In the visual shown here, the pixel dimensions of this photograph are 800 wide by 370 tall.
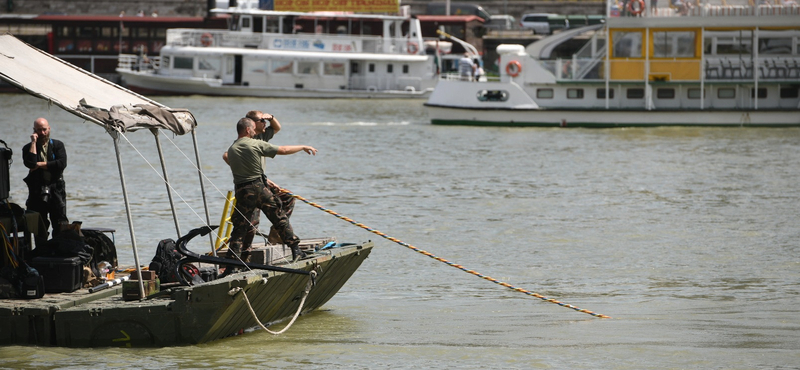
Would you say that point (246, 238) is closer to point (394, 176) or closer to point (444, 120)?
point (394, 176)

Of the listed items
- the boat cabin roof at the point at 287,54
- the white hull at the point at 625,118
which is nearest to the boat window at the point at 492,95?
the white hull at the point at 625,118

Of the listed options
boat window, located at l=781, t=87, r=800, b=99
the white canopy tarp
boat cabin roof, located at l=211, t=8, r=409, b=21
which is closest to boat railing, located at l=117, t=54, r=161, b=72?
boat cabin roof, located at l=211, t=8, r=409, b=21

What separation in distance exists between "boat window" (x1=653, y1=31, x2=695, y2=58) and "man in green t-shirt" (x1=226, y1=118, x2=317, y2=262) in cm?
2734

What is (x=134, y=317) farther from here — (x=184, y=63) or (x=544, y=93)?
(x=184, y=63)

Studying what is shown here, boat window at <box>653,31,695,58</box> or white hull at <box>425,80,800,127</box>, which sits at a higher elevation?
boat window at <box>653,31,695,58</box>

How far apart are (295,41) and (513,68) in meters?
20.7

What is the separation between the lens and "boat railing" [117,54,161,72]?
5612 cm

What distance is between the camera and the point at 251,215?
10.8m

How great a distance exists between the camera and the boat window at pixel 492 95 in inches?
1478

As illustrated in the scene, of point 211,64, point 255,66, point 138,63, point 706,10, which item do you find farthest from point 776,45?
point 138,63

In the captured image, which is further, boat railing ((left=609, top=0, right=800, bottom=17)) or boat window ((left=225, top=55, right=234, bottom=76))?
boat window ((left=225, top=55, right=234, bottom=76))

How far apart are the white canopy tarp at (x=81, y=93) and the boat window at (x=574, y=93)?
26840 millimetres

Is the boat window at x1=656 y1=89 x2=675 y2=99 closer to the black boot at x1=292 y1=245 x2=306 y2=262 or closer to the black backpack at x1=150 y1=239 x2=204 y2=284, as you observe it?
the black boot at x1=292 y1=245 x2=306 y2=262

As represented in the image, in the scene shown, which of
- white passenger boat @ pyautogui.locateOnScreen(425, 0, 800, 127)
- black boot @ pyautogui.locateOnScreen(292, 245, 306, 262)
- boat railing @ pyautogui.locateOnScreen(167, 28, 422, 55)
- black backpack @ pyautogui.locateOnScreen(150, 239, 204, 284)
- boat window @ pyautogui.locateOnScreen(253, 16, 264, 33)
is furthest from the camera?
boat window @ pyautogui.locateOnScreen(253, 16, 264, 33)
